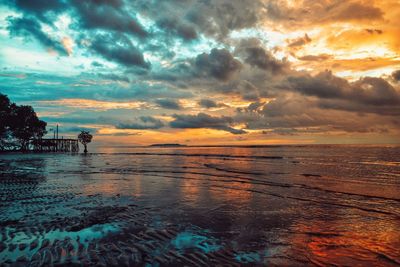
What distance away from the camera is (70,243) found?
22.3 ft

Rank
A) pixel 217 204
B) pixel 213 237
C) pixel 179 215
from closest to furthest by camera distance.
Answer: pixel 213 237, pixel 179 215, pixel 217 204

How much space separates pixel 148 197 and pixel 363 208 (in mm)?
10613

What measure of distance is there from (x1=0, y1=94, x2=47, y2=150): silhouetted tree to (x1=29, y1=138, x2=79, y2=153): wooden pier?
3.86m

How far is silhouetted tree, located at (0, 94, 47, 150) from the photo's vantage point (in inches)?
2645

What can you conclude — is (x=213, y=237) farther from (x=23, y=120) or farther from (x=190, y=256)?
(x=23, y=120)

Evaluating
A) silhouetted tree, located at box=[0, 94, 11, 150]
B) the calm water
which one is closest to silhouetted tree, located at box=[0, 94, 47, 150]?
silhouetted tree, located at box=[0, 94, 11, 150]

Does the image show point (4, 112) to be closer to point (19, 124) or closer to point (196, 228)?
point (19, 124)

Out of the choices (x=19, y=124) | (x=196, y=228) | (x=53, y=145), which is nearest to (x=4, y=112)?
(x=19, y=124)

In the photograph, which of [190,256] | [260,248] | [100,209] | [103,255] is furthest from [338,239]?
[100,209]

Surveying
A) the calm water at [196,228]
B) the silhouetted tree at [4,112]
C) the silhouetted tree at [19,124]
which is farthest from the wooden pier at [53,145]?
the calm water at [196,228]

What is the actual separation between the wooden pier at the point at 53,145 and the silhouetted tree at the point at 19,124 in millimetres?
3859

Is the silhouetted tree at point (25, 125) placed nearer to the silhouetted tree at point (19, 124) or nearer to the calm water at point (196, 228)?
the silhouetted tree at point (19, 124)

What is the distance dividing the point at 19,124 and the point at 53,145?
27552 millimetres

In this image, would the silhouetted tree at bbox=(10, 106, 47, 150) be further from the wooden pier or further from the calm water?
the calm water
